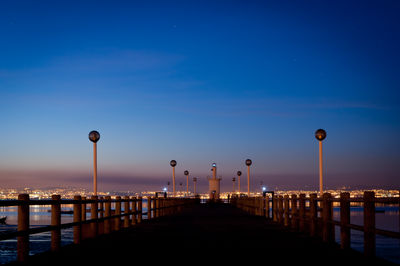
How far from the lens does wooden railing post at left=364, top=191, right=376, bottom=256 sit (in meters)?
9.17

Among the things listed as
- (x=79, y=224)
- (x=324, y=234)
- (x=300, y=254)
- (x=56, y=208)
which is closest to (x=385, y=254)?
(x=324, y=234)

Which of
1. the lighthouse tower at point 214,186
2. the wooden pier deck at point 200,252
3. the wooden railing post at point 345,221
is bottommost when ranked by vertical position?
the lighthouse tower at point 214,186

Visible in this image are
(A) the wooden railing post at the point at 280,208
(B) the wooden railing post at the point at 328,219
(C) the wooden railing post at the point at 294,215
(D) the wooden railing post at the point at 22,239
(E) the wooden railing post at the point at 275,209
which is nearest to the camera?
(D) the wooden railing post at the point at 22,239

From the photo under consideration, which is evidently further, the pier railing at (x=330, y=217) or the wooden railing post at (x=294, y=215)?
the wooden railing post at (x=294, y=215)

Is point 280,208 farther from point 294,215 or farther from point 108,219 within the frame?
point 108,219

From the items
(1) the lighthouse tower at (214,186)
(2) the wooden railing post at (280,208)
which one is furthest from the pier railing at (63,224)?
(1) the lighthouse tower at (214,186)

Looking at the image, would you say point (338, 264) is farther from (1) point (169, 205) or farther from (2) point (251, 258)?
(1) point (169, 205)

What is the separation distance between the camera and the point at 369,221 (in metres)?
9.23

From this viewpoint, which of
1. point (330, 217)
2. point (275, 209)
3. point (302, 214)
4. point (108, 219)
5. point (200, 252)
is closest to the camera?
point (200, 252)

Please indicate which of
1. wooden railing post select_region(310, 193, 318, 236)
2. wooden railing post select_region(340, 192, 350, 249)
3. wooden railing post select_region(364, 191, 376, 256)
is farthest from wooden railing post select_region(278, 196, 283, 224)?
wooden railing post select_region(364, 191, 376, 256)

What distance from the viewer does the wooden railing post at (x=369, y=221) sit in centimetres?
917

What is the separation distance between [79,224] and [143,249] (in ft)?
6.65

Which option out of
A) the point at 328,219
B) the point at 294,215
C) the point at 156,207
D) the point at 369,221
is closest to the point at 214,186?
the point at 156,207

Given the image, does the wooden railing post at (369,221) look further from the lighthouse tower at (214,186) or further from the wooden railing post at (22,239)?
the lighthouse tower at (214,186)
